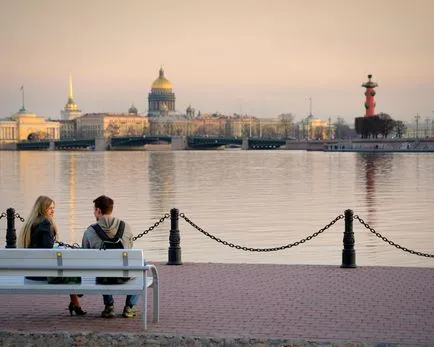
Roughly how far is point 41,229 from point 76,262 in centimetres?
74

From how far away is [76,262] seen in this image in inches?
321

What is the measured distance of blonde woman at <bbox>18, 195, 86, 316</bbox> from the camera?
342 inches

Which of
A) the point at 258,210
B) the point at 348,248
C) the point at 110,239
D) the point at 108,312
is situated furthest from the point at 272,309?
the point at 258,210

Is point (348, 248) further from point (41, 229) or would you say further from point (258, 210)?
point (258, 210)

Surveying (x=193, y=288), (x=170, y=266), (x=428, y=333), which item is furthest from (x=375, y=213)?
(x=428, y=333)

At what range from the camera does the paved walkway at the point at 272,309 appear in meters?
7.99

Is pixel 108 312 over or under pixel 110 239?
under

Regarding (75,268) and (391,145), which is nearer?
(75,268)

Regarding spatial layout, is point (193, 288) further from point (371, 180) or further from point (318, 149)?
point (318, 149)

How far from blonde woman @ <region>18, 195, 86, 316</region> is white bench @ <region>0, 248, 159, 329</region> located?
1.74 ft

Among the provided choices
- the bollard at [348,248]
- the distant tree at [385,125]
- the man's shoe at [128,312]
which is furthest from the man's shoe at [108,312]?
the distant tree at [385,125]

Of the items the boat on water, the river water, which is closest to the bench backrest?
the river water

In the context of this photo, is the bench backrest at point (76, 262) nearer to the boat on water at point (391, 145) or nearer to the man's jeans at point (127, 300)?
the man's jeans at point (127, 300)

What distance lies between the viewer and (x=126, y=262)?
815 centimetres
